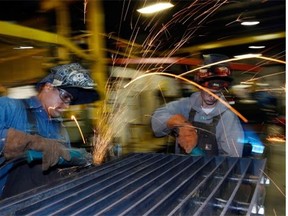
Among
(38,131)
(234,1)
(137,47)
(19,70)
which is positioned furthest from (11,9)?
(234,1)

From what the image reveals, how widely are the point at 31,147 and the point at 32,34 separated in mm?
1658

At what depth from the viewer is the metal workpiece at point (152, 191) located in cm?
111

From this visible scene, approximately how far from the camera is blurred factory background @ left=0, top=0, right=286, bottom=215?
318 cm

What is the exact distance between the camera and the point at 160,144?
528 centimetres

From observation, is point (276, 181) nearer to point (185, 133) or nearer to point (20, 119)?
point (185, 133)

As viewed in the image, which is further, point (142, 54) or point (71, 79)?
point (142, 54)

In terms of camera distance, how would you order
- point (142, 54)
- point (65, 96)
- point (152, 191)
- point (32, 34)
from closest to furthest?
point (152, 191) → point (65, 96) → point (32, 34) → point (142, 54)

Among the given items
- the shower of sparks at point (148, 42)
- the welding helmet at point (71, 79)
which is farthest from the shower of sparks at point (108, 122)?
the welding helmet at point (71, 79)

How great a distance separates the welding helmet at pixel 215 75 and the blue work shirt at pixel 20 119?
1218 mm

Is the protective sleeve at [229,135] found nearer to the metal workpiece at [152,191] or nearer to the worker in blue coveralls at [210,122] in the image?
the worker in blue coveralls at [210,122]

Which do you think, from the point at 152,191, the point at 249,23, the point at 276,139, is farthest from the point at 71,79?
the point at 276,139

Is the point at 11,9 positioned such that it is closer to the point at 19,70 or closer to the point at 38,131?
the point at 19,70

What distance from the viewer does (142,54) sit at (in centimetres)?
512

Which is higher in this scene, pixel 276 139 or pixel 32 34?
pixel 32 34
